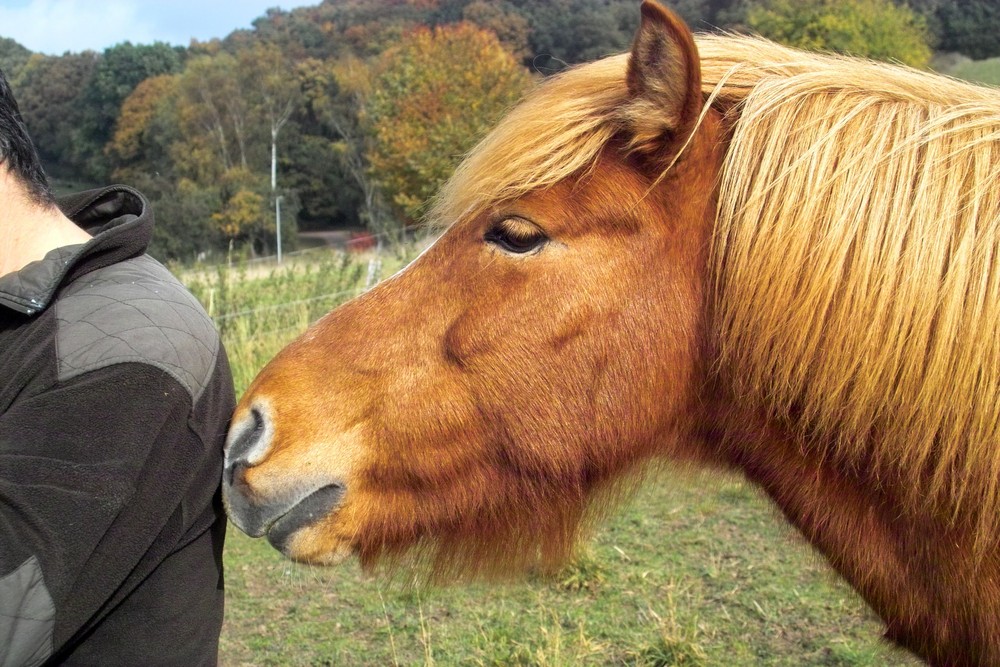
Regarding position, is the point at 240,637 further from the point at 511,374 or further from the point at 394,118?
the point at 394,118

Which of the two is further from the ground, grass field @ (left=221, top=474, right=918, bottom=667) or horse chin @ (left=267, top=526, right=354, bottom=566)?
horse chin @ (left=267, top=526, right=354, bottom=566)

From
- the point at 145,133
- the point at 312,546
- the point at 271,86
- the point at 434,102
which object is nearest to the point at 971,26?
the point at 434,102

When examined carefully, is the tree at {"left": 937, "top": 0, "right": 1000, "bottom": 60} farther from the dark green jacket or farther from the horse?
the dark green jacket

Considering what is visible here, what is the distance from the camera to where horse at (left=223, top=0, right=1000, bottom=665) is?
150 centimetres

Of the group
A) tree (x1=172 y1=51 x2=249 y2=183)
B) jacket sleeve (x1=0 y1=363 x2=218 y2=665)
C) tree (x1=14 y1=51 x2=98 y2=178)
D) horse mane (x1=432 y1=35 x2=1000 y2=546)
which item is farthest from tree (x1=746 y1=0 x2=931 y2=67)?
tree (x1=14 y1=51 x2=98 y2=178)

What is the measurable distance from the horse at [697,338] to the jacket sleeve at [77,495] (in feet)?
0.79

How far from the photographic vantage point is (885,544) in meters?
1.61

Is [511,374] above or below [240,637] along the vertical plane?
above

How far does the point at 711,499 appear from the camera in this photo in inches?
219

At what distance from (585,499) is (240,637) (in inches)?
118

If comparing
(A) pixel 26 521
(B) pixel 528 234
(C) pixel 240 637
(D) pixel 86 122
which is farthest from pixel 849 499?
(D) pixel 86 122

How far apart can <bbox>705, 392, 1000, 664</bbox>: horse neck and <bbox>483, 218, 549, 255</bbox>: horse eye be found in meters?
0.59

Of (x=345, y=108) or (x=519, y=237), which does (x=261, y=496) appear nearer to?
(x=519, y=237)

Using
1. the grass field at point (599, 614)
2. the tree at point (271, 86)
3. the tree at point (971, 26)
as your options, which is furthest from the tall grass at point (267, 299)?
the tree at point (971, 26)
